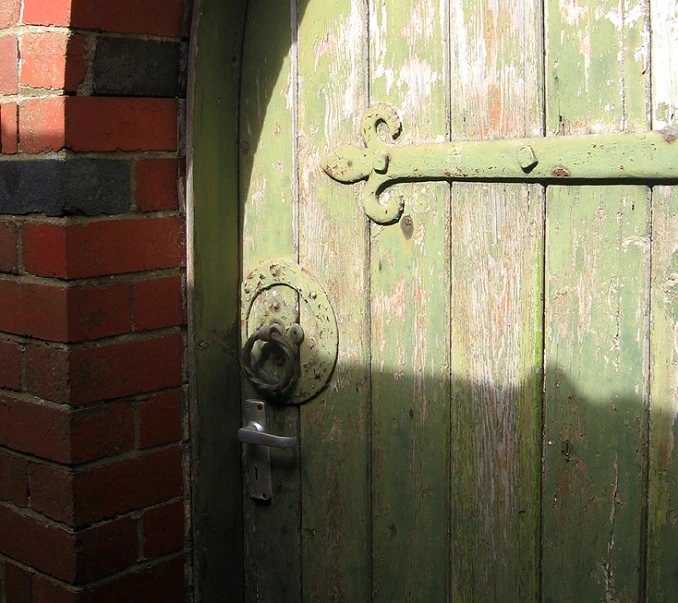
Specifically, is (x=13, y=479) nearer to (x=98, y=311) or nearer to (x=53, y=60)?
(x=98, y=311)

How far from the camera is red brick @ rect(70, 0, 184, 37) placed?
5.35ft

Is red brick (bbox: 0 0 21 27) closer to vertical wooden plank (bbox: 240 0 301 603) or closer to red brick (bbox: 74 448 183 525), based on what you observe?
vertical wooden plank (bbox: 240 0 301 603)

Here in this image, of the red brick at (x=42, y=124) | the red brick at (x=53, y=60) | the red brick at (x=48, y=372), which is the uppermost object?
the red brick at (x=53, y=60)

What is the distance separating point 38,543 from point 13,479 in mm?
137

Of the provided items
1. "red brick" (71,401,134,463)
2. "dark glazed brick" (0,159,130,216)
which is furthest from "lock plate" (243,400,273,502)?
"dark glazed brick" (0,159,130,216)

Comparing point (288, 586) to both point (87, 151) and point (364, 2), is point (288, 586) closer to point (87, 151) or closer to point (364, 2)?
point (87, 151)

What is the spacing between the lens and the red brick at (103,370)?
66.1 inches

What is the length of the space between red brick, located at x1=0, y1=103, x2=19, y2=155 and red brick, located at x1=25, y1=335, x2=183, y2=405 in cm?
37

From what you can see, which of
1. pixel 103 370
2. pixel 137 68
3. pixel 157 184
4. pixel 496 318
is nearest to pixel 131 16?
pixel 137 68

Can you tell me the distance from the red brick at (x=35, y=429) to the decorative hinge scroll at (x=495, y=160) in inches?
25.9

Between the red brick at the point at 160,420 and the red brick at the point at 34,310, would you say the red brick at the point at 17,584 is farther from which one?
the red brick at the point at 34,310

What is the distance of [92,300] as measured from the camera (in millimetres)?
1687

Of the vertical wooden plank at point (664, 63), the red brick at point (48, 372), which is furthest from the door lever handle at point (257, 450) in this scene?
the vertical wooden plank at point (664, 63)

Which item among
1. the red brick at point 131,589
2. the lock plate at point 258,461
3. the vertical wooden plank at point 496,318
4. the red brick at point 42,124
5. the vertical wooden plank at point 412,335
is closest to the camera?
the vertical wooden plank at point 496,318
